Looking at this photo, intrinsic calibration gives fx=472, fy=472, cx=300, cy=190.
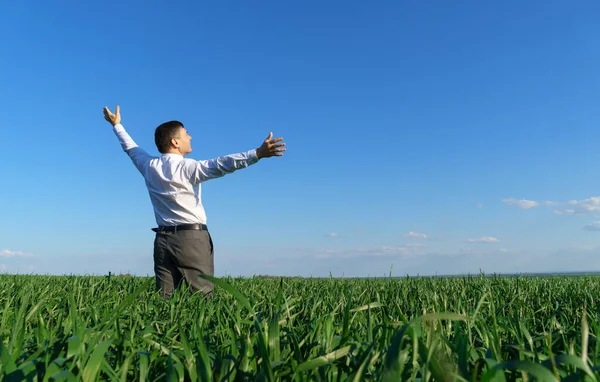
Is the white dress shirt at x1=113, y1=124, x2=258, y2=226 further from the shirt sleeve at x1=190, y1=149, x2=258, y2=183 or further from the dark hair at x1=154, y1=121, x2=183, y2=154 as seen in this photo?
the dark hair at x1=154, y1=121, x2=183, y2=154

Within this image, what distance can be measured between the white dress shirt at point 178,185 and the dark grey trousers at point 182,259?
0.20m

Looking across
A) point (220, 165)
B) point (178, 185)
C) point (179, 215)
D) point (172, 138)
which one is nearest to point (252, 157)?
point (220, 165)

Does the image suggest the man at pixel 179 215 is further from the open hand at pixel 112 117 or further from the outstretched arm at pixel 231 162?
the open hand at pixel 112 117

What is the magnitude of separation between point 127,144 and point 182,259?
75.3 inches

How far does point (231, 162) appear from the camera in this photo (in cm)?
504

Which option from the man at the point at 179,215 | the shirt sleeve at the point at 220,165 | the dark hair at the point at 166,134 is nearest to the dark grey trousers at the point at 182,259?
the man at the point at 179,215

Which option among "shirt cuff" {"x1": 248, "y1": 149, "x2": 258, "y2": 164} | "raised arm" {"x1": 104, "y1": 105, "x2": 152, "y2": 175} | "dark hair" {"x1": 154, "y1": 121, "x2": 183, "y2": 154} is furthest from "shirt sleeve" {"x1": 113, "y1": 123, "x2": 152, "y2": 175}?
"shirt cuff" {"x1": 248, "y1": 149, "x2": 258, "y2": 164}

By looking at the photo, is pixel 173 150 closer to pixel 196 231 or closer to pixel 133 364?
pixel 196 231

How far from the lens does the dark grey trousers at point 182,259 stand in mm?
5285

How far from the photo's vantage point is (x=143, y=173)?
5.85 metres

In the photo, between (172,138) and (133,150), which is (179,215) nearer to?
(172,138)

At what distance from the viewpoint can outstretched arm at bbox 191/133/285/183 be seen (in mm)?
4766

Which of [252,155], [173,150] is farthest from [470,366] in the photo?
[173,150]

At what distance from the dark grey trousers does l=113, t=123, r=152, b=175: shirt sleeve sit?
975 millimetres
